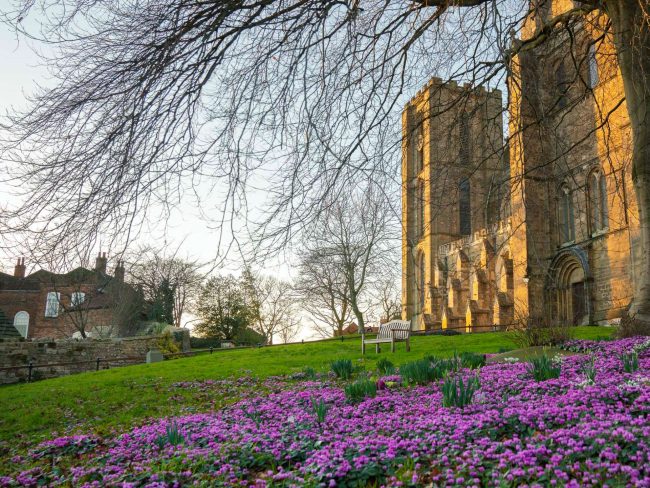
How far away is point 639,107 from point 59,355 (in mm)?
22162

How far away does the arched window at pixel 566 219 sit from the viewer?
98.5 ft

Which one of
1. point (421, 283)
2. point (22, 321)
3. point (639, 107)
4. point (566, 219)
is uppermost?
point (566, 219)

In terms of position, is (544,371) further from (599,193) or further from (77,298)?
(599,193)

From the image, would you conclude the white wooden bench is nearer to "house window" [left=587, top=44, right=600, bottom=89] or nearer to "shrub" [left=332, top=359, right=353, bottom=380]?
"shrub" [left=332, top=359, right=353, bottom=380]

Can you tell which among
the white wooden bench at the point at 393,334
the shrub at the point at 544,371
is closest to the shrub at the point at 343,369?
the shrub at the point at 544,371

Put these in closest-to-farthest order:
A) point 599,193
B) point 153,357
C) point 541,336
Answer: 1. point 541,336
2. point 153,357
3. point 599,193

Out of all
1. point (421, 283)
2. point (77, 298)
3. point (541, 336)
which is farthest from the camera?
point (421, 283)

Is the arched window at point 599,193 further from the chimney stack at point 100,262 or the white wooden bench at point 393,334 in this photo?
the chimney stack at point 100,262

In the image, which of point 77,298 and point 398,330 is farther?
point 398,330

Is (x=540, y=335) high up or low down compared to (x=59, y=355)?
up

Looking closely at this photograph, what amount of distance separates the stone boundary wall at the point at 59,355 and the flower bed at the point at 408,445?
51.3ft

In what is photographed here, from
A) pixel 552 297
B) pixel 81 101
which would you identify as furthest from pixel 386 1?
pixel 552 297

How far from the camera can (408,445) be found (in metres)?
4.09

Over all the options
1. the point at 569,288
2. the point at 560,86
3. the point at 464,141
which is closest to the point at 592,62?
the point at 569,288
